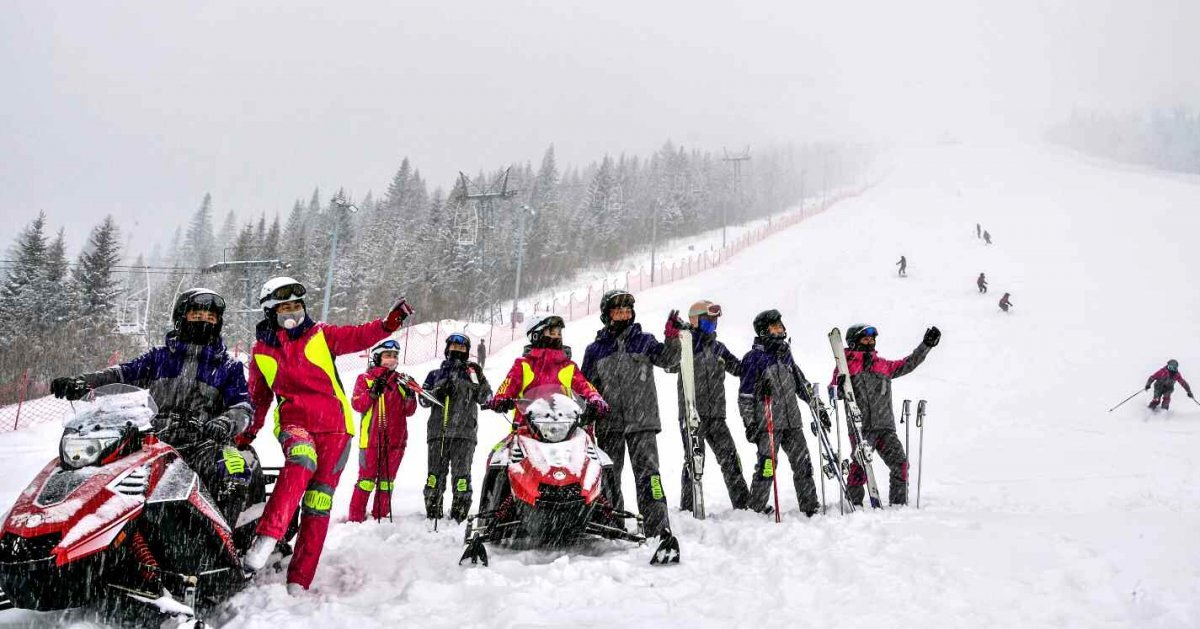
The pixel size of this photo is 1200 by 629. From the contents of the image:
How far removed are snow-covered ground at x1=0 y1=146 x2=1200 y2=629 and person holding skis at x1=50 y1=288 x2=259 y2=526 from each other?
678mm

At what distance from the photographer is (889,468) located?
7.11 m

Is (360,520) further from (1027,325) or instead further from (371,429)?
(1027,325)

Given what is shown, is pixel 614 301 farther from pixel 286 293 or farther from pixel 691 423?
pixel 286 293

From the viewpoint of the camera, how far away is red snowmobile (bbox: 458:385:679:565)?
15.5 feet

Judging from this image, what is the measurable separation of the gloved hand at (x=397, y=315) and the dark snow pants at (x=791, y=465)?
3873mm

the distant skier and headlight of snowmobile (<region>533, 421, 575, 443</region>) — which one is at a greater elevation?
the distant skier

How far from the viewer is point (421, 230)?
6191 centimetres

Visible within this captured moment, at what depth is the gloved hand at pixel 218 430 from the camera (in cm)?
369

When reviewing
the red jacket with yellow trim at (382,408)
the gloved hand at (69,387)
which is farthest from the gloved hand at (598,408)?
the gloved hand at (69,387)

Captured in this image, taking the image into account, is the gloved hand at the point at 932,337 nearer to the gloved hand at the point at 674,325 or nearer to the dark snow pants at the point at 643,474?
the gloved hand at the point at 674,325

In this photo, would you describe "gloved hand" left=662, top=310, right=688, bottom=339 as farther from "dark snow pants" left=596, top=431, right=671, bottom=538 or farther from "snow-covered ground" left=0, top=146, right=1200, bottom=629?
"snow-covered ground" left=0, top=146, right=1200, bottom=629

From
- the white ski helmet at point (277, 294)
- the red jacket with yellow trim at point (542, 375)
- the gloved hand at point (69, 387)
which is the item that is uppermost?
the white ski helmet at point (277, 294)

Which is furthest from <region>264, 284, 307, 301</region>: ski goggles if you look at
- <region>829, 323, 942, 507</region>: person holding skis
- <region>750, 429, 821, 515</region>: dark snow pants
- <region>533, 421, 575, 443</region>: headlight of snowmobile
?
<region>829, 323, 942, 507</region>: person holding skis

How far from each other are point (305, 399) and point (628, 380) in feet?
9.10
